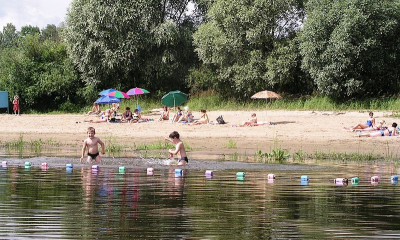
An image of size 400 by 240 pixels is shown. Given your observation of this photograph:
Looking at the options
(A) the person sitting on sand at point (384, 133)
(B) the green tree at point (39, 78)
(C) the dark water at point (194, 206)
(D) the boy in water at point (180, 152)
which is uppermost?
(B) the green tree at point (39, 78)

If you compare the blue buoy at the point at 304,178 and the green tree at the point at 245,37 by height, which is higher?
the green tree at the point at 245,37

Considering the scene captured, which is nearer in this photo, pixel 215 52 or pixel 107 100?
pixel 107 100

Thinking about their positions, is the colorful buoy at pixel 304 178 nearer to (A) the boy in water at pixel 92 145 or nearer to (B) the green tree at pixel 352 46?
(A) the boy in water at pixel 92 145

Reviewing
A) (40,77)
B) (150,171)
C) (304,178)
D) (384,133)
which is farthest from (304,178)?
(40,77)

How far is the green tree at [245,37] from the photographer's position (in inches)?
1662

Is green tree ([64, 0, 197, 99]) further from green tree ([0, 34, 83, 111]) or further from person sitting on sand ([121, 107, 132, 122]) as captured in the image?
person sitting on sand ([121, 107, 132, 122])

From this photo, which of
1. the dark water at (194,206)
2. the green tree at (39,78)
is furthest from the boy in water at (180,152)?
the green tree at (39,78)

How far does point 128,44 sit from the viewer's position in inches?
1820

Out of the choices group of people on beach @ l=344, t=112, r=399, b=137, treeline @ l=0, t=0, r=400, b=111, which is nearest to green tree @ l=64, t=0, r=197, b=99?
treeline @ l=0, t=0, r=400, b=111

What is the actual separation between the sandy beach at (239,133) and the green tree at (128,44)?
777cm

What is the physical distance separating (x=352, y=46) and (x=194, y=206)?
90.3 ft

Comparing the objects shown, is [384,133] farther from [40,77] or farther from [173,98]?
[40,77]

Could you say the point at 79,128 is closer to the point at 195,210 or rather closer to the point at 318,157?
the point at 318,157

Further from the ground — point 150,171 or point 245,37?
point 245,37
